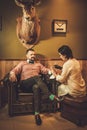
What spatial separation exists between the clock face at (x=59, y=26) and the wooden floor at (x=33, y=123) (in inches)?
66.7

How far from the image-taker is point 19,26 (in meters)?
4.84

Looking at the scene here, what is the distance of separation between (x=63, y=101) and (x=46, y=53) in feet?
4.29

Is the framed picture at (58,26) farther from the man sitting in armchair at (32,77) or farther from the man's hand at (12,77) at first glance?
the man's hand at (12,77)

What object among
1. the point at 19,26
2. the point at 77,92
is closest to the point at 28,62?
the point at 19,26

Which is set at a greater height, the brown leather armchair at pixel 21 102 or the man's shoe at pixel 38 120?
the brown leather armchair at pixel 21 102

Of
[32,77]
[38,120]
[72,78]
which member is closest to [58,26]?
[32,77]

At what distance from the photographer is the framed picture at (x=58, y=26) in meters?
Answer: 4.95

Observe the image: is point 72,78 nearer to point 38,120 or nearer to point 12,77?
point 38,120

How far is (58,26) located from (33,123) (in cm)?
207

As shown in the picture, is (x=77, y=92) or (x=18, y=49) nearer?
(x=77, y=92)

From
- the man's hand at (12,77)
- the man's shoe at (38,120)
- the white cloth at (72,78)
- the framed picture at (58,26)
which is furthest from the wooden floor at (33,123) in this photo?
the framed picture at (58,26)

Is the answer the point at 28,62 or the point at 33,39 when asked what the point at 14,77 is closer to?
the point at 28,62

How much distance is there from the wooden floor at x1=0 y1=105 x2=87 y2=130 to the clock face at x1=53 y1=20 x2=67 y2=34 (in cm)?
169

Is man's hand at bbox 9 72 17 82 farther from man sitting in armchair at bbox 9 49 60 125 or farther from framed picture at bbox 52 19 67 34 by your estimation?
framed picture at bbox 52 19 67 34
